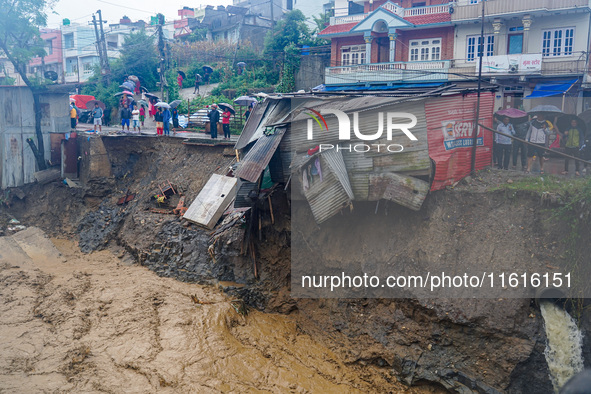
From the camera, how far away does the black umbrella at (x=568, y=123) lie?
13062 mm

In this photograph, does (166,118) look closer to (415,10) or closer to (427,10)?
(415,10)

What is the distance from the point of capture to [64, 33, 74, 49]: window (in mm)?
42844

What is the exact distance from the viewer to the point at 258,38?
37.2 meters

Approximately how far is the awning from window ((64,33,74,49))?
127 ft

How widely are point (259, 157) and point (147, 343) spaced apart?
5.46m

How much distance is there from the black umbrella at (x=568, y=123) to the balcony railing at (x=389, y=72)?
22.3 ft

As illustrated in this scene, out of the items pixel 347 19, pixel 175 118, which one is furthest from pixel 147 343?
pixel 347 19

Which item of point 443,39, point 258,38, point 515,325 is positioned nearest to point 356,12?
point 443,39

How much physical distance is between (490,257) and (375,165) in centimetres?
357

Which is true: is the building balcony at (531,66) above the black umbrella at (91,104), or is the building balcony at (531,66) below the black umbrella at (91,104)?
above

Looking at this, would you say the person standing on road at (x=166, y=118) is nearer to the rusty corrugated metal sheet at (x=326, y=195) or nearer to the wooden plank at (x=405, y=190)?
the rusty corrugated metal sheet at (x=326, y=195)

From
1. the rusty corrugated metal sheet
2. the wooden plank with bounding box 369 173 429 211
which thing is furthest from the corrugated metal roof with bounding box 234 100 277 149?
the wooden plank with bounding box 369 173 429 211

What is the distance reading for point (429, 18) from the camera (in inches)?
856

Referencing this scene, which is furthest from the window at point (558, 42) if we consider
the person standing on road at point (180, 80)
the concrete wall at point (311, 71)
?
the person standing on road at point (180, 80)
